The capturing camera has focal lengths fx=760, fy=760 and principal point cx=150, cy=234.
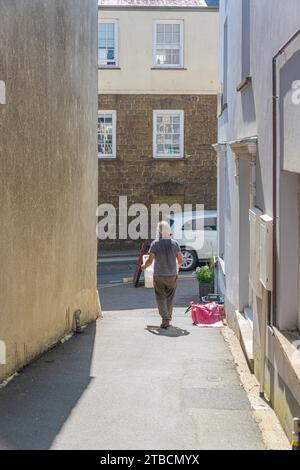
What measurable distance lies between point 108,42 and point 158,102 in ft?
9.04

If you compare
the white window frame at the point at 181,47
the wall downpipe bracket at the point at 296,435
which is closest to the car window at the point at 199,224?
the white window frame at the point at 181,47

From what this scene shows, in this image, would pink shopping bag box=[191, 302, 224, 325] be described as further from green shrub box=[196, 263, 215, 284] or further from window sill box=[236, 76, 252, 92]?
window sill box=[236, 76, 252, 92]

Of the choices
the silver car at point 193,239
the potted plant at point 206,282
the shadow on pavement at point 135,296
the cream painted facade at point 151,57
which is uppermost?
the cream painted facade at point 151,57

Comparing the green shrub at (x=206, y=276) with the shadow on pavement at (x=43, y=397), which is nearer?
the shadow on pavement at (x=43, y=397)

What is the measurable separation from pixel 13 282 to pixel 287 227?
123 inches

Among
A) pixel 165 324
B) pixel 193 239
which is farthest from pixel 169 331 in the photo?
pixel 193 239

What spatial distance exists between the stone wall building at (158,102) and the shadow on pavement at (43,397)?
17383mm

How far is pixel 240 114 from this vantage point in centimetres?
1095

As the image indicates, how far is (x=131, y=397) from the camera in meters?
7.63

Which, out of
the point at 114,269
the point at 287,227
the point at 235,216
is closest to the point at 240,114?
the point at 235,216

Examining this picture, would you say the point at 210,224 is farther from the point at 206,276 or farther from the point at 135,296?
the point at 206,276

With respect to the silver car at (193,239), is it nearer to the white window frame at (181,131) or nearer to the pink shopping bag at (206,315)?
the white window frame at (181,131)

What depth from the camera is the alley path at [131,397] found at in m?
6.18

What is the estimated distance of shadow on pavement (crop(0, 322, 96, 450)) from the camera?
6184 mm
